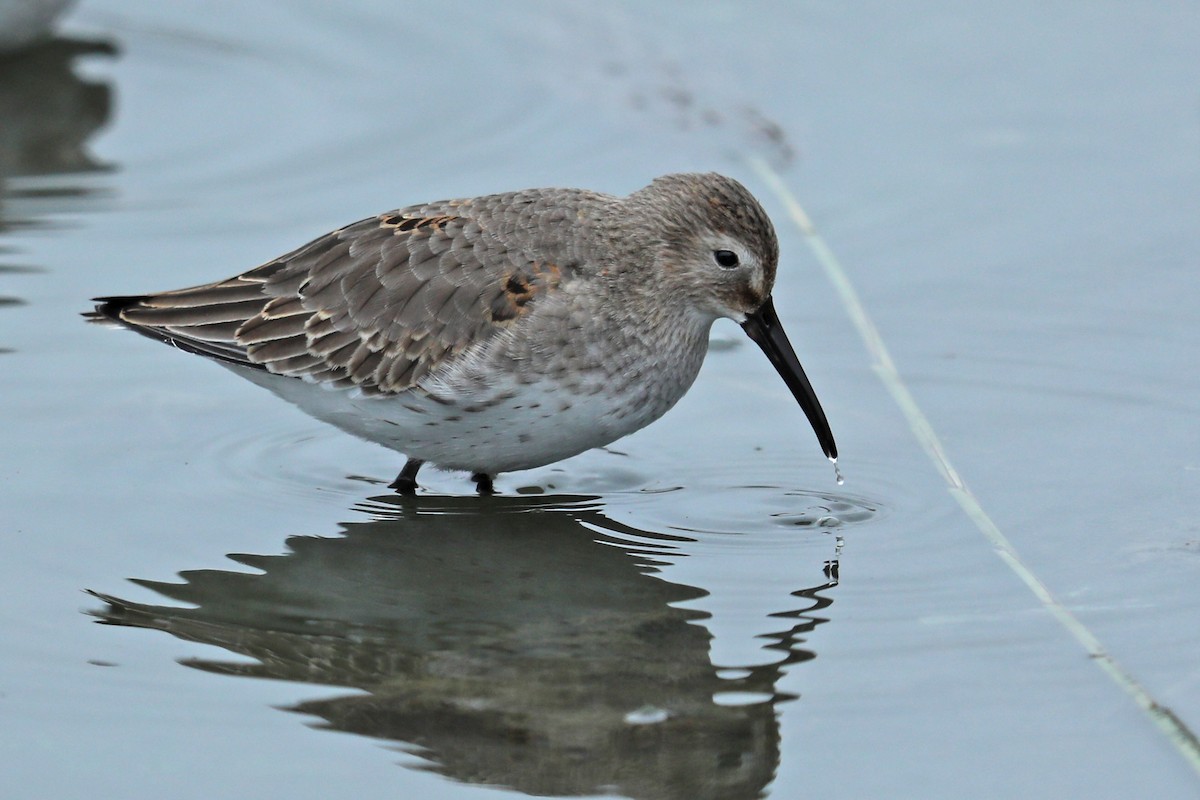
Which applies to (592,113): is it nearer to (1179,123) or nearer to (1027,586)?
(1179,123)

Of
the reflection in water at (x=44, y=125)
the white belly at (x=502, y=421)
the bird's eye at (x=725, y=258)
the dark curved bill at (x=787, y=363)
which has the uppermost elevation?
the reflection in water at (x=44, y=125)

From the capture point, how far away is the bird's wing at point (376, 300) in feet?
27.0

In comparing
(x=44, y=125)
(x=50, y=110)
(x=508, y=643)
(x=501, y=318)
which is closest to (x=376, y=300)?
(x=501, y=318)

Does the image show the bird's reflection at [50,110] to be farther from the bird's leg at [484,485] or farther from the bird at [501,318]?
the bird's leg at [484,485]

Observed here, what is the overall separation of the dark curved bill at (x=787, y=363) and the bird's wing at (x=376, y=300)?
103 centimetres

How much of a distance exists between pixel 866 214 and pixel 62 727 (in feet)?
21.6

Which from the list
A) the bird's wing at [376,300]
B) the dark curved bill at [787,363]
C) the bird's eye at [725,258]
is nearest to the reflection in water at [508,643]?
the bird's wing at [376,300]

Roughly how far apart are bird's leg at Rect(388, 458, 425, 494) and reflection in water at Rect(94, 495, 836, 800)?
4.9 inches

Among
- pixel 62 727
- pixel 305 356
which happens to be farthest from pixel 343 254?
pixel 62 727

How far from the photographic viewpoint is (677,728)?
6.11 m

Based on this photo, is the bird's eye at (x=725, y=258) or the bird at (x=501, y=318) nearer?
the bird at (x=501, y=318)

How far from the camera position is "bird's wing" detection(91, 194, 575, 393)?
8.22 metres

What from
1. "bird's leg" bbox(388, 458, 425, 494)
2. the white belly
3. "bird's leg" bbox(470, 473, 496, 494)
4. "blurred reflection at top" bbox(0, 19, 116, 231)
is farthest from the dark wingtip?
"blurred reflection at top" bbox(0, 19, 116, 231)

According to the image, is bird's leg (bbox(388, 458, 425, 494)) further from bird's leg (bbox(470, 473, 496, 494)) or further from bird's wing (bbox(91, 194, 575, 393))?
bird's wing (bbox(91, 194, 575, 393))
